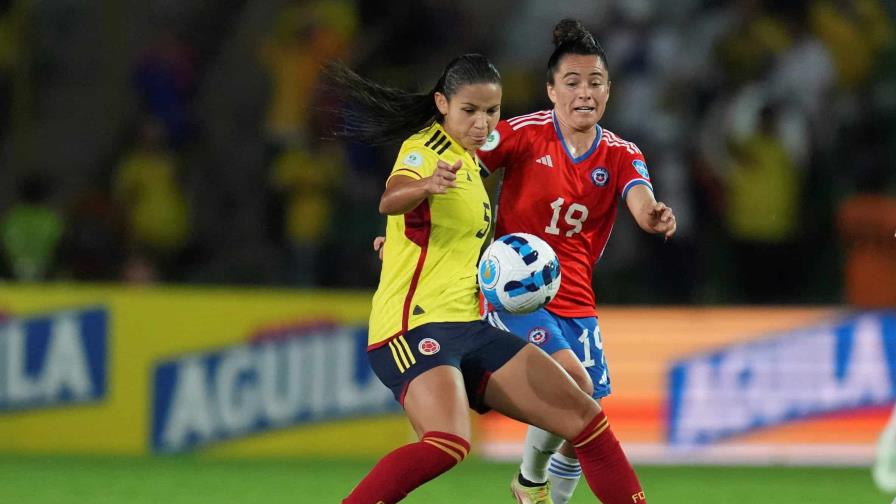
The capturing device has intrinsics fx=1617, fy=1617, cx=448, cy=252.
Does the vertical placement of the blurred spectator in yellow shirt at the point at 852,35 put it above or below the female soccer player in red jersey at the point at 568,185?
above

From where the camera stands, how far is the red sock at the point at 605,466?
5.97 m

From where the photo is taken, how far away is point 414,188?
560cm

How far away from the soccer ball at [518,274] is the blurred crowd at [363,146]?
571 cm

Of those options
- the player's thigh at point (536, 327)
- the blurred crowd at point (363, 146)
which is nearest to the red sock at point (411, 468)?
the player's thigh at point (536, 327)

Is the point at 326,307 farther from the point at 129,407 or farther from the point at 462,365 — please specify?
the point at 462,365

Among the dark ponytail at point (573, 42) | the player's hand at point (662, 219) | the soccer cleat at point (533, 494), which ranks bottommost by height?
the soccer cleat at point (533, 494)

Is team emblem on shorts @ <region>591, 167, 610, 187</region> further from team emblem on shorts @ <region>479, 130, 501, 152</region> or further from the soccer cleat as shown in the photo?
the soccer cleat

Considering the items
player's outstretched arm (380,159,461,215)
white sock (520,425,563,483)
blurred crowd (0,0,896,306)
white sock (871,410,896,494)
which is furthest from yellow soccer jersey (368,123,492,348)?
blurred crowd (0,0,896,306)

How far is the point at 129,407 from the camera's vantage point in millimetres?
11148

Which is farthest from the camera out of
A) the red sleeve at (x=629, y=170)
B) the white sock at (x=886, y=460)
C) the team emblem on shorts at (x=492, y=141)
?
the white sock at (x=886, y=460)

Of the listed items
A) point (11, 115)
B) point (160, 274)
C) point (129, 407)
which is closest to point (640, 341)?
point (129, 407)

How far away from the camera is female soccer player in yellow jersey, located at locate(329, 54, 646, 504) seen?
5703 mm

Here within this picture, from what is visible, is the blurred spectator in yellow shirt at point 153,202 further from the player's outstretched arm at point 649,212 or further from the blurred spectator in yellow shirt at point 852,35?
the player's outstretched arm at point 649,212

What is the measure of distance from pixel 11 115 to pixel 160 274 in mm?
2306
